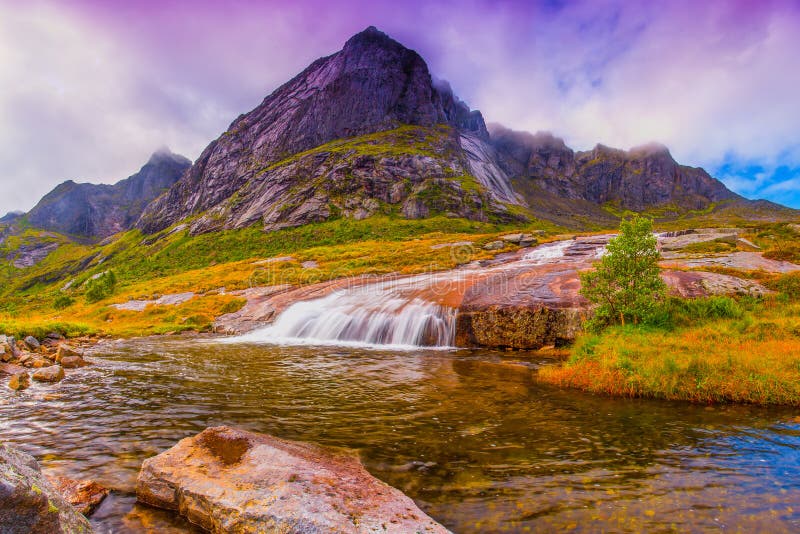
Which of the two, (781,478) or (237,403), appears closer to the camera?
(781,478)

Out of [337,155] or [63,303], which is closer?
[63,303]

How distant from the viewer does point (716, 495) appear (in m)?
6.80

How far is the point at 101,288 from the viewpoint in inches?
2090

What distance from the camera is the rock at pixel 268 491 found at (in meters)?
5.28

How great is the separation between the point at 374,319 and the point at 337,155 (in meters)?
125

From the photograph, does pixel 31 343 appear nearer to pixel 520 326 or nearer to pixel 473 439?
pixel 473 439

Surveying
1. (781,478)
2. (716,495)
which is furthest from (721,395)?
(716,495)

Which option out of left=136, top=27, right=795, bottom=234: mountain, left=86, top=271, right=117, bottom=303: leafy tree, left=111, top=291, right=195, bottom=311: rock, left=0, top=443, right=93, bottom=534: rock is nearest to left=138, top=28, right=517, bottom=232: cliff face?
left=136, top=27, right=795, bottom=234: mountain

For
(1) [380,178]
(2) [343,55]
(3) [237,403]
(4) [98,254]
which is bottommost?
(3) [237,403]

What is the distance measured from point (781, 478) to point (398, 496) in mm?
7439

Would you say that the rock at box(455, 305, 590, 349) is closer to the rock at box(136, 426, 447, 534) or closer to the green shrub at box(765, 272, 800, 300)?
the green shrub at box(765, 272, 800, 300)

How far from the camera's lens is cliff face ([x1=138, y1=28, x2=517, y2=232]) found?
404 ft

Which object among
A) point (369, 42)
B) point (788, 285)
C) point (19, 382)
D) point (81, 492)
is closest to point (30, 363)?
point (19, 382)

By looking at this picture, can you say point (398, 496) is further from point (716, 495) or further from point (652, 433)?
point (652, 433)
